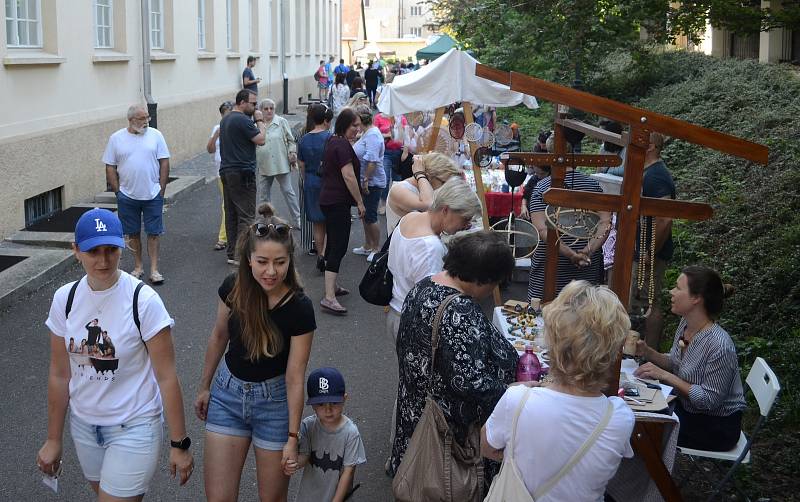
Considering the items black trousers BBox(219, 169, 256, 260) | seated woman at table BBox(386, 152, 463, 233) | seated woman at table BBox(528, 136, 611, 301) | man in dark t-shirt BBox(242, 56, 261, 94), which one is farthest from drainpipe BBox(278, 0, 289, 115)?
seated woman at table BBox(528, 136, 611, 301)

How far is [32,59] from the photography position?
1150 cm

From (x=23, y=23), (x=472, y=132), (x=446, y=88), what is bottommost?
(x=472, y=132)

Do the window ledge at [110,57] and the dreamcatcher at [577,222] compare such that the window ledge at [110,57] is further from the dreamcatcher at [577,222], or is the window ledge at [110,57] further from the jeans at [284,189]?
the dreamcatcher at [577,222]

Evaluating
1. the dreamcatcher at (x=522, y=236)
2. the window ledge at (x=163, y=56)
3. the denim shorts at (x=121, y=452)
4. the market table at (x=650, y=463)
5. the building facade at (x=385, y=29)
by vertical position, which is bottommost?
the market table at (x=650, y=463)

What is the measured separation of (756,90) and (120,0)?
10448 millimetres

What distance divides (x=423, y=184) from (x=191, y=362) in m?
2.37

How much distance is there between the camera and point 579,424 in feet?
10.4

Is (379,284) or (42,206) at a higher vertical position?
(379,284)

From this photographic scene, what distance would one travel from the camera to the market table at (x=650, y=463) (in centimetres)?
442

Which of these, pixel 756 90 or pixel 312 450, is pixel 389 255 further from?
pixel 756 90

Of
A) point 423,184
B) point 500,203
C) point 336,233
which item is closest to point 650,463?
point 423,184

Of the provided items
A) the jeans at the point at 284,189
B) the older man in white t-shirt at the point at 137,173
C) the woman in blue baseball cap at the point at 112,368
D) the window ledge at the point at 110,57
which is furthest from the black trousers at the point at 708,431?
the window ledge at the point at 110,57

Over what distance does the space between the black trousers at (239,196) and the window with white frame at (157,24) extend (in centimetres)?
827

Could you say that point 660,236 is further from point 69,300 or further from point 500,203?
point 69,300
